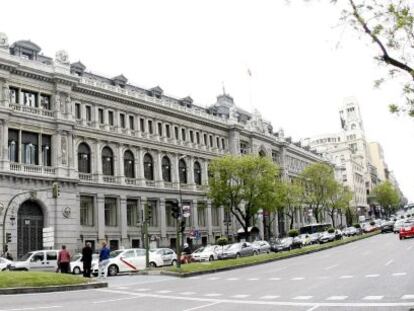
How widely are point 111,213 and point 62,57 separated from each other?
15.4 meters

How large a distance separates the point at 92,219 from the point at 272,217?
3537 centimetres

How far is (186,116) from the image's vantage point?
6003 centimetres

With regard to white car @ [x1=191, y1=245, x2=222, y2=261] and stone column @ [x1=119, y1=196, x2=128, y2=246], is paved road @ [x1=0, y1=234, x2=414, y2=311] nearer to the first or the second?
white car @ [x1=191, y1=245, x2=222, y2=261]

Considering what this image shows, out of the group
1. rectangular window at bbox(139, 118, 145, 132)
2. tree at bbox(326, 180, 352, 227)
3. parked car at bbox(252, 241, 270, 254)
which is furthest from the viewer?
tree at bbox(326, 180, 352, 227)

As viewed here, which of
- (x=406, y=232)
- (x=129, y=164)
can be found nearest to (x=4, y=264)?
(x=129, y=164)

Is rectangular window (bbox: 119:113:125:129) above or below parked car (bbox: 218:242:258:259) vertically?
above

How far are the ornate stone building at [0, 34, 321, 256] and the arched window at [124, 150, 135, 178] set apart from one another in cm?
10

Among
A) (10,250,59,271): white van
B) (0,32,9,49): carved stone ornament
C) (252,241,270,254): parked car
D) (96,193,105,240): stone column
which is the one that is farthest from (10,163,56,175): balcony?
(252,241,270,254): parked car

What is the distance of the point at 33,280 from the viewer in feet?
62.2

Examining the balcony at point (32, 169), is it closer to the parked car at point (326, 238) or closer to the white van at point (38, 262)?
the white van at point (38, 262)

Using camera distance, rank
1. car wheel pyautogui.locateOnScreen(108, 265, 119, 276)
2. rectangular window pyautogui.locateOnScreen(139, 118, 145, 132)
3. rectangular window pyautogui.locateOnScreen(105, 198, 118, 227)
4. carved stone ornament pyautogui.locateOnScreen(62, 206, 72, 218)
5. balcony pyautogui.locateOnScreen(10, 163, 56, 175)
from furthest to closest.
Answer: rectangular window pyautogui.locateOnScreen(139, 118, 145, 132), rectangular window pyautogui.locateOnScreen(105, 198, 118, 227), carved stone ornament pyautogui.locateOnScreen(62, 206, 72, 218), balcony pyautogui.locateOnScreen(10, 163, 56, 175), car wheel pyautogui.locateOnScreen(108, 265, 119, 276)

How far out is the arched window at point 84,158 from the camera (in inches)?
1854

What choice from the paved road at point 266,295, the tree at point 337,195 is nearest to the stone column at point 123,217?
the paved road at point 266,295

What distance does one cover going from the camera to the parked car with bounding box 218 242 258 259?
41125mm
